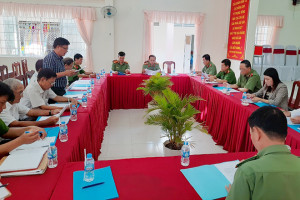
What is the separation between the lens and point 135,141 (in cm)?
328

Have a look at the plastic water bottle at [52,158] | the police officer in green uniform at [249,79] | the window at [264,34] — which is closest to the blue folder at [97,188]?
the plastic water bottle at [52,158]

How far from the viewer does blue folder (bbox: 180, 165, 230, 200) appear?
111 cm

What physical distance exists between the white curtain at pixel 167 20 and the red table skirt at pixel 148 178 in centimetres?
534

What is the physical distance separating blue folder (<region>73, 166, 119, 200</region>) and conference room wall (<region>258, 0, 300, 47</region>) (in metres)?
7.97

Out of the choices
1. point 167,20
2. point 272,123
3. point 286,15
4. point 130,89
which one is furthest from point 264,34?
point 272,123

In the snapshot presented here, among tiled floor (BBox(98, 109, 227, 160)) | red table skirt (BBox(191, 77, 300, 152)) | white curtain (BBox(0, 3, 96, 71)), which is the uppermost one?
white curtain (BBox(0, 3, 96, 71))

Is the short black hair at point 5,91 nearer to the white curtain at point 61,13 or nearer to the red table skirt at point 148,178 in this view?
the red table skirt at point 148,178

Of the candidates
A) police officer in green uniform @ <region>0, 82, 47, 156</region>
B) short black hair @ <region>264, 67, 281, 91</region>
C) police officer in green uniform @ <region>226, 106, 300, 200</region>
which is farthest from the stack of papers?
short black hair @ <region>264, 67, 281, 91</region>

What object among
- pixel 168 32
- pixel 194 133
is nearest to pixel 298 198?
pixel 194 133

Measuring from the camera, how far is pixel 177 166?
4.41ft

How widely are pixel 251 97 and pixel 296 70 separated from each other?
602 cm

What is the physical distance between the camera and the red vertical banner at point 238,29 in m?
5.34

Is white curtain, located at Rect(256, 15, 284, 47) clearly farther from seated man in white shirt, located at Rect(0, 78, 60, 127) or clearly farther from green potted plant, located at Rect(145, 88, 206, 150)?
seated man in white shirt, located at Rect(0, 78, 60, 127)

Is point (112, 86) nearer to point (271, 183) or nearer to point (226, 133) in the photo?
point (226, 133)
